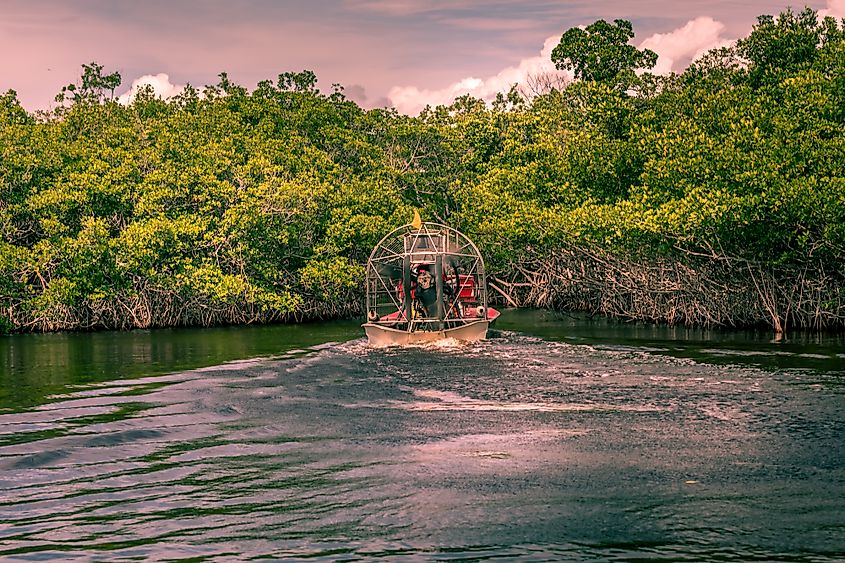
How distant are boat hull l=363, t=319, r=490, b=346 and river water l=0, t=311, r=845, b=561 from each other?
203 centimetres

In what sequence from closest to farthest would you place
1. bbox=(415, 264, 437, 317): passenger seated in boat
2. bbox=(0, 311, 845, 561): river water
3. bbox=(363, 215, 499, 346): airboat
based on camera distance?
bbox=(0, 311, 845, 561): river water → bbox=(363, 215, 499, 346): airboat → bbox=(415, 264, 437, 317): passenger seated in boat

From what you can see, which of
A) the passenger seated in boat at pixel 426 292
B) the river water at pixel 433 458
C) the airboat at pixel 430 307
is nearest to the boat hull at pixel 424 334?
the airboat at pixel 430 307

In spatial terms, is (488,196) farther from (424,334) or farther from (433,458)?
(433,458)

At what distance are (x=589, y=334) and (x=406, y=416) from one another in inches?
504

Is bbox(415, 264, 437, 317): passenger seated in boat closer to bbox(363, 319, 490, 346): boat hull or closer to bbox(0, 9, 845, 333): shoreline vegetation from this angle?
bbox(363, 319, 490, 346): boat hull

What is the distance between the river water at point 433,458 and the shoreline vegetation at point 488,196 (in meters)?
4.69

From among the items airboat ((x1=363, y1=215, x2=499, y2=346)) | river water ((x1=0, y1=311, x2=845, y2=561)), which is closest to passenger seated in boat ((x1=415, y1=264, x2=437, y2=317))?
airboat ((x1=363, y1=215, x2=499, y2=346))

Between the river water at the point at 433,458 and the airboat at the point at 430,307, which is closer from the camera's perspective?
the river water at the point at 433,458

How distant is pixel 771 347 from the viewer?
2139 cm

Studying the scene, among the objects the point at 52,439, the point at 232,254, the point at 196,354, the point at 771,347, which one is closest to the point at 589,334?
the point at 771,347

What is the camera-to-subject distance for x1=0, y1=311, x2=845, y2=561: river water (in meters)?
8.08

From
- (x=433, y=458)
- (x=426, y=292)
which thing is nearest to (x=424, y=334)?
(x=426, y=292)

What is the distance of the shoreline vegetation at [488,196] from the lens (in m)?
23.8

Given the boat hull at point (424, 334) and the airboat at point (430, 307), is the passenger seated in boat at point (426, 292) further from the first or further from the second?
the boat hull at point (424, 334)
